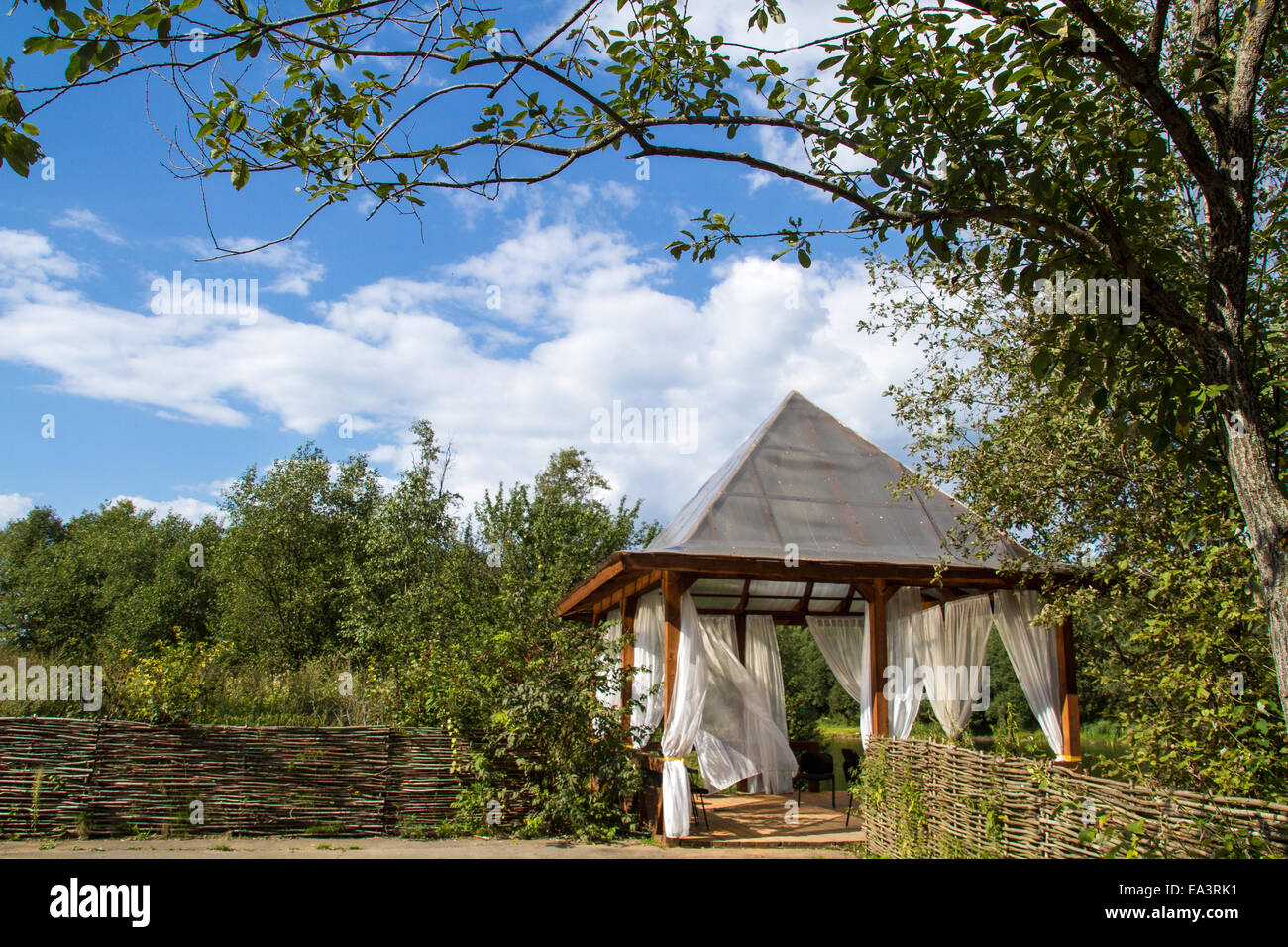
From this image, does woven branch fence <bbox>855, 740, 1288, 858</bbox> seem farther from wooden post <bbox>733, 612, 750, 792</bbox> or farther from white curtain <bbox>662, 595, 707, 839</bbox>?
wooden post <bbox>733, 612, 750, 792</bbox>

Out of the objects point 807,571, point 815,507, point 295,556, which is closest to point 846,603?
point 815,507

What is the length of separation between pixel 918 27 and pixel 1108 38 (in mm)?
799

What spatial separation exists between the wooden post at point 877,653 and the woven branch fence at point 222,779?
13.9 ft

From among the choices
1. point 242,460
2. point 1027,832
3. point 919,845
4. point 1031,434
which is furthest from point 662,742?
point 242,460

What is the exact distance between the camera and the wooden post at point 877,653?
32.0 feet

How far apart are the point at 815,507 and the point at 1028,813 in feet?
17.3

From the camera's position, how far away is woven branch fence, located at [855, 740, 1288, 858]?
12.4ft

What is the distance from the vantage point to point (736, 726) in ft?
38.2

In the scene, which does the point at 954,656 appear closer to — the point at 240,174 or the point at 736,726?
the point at 736,726

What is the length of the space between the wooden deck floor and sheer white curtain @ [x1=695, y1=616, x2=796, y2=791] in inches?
18.6

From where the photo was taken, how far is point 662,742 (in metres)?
8.74

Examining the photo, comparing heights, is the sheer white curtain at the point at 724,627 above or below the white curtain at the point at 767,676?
above

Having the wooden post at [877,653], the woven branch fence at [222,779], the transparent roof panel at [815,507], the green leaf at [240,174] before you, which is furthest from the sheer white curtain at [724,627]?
the green leaf at [240,174]

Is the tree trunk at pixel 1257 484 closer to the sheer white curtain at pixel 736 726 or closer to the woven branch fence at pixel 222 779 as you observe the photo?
the woven branch fence at pixel 222 779
